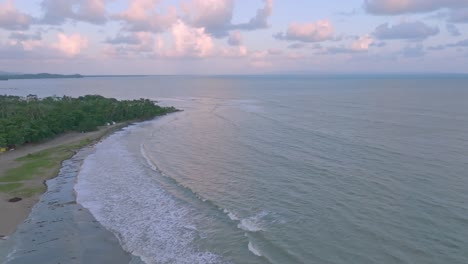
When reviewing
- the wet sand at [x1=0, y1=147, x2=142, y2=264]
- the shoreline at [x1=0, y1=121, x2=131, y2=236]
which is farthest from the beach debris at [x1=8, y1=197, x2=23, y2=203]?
the wet sand at [x1=0, y1=147, x2=142, y2=264]

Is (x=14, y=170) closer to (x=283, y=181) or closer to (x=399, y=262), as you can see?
(x=283, y=181)

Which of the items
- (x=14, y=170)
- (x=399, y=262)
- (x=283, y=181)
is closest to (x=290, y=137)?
(x=283, y=181)

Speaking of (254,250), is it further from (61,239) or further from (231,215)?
(61,239)

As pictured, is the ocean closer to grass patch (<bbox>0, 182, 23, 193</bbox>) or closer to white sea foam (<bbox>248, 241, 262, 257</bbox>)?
white sea foam (<bbox>248, 241, 262, 257</bbox>)

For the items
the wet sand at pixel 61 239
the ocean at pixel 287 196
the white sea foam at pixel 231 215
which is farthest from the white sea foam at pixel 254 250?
the wet sand at pixel 61 239

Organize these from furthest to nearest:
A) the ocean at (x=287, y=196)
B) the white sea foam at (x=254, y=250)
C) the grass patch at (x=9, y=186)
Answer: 1. the grass patch at (x=9, y=186)
2. the ocean at (x=287, y=196)
3. the white sea foam at (x=254, y=250)

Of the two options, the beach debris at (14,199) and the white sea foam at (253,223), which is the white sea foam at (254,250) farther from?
the beach debris at (14,199)

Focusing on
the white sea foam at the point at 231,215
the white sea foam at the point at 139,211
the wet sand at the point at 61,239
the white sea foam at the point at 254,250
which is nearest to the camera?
the white sea foam at the point at 254,250
